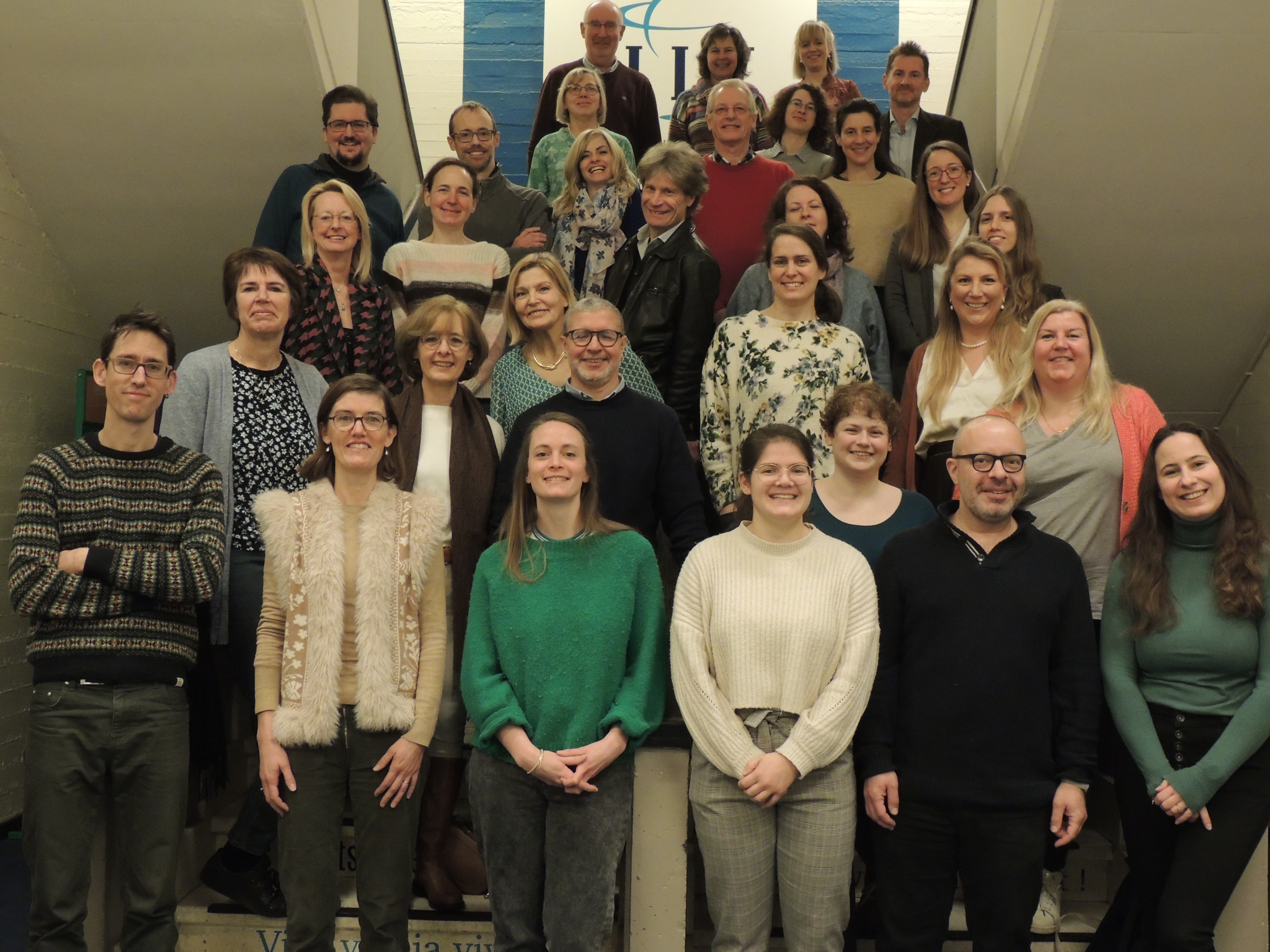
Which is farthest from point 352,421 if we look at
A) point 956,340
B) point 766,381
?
point 956,340

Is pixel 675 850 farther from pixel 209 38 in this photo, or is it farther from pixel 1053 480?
pixel 209 38

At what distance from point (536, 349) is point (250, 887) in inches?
66.0

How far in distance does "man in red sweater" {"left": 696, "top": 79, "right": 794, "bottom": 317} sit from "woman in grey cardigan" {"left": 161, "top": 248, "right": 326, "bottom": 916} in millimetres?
1611

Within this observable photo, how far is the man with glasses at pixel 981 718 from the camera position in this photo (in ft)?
7.95

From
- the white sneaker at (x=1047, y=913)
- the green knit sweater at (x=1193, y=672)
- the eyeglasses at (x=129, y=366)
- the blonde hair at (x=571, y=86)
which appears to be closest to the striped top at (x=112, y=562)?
the eyeglasses at (x=129, y=366)

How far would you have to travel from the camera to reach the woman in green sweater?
8.20 ft

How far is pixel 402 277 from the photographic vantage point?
12.7 ft

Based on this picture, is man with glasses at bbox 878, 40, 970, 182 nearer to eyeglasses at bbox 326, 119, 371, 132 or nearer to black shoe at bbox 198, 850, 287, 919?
eyeglasses at bbox 326, 119, 371, 132

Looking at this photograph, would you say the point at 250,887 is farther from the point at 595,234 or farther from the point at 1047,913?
the point at 595,234

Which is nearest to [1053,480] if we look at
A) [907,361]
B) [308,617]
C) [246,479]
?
[907,361]

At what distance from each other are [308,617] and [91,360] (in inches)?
114

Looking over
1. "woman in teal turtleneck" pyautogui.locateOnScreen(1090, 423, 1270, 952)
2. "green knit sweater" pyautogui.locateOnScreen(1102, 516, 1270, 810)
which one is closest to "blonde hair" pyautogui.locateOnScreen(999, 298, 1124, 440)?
"woman in teal turtleneck" pyautogui.locateOnScreen(1090, 423, 1270, 952)

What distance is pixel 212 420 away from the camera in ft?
9.78

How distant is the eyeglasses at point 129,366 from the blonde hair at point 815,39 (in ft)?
11.6
